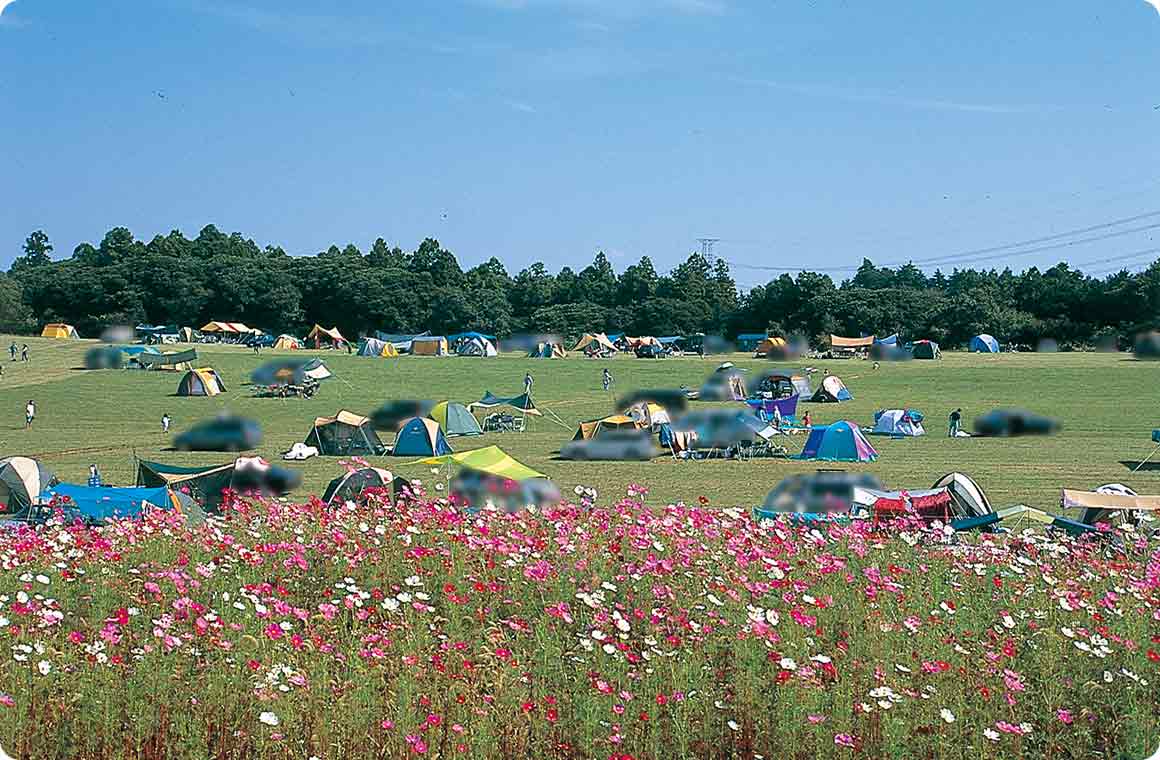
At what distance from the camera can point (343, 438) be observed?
26.2 meters

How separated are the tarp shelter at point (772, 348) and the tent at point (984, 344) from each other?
9.39 metres

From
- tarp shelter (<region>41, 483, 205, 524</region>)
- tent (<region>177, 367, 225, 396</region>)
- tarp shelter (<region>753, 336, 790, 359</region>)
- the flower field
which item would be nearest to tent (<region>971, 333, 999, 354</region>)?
tarp shelter (<region>753, 336, 790, 359</region>)

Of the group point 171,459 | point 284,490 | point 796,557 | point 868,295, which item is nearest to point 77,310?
point 868,295

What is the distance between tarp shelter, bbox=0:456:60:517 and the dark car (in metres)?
12.1

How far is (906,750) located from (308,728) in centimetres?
197

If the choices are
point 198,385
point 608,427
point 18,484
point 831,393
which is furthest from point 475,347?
point 18,484

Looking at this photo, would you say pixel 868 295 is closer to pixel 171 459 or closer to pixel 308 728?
pixel 171 459

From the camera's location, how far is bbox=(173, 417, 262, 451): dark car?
2788cm

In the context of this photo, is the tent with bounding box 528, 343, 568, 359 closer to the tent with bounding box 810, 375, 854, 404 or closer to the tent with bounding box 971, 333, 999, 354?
the tent with bounding box 971, 333, 999, 354

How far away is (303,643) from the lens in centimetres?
452

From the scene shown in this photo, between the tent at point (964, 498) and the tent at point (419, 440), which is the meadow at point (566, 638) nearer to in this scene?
the tent at point (964, 498)

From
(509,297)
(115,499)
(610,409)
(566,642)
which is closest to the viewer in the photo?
(566,642)

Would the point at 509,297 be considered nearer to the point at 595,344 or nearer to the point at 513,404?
the point at 595,344

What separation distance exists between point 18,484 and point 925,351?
159 ft
